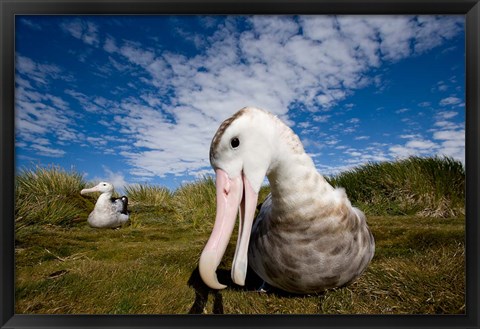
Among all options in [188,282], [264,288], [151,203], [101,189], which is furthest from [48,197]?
[264,288]

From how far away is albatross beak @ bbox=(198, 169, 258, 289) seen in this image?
4.08 feet

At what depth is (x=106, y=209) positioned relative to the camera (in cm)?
247

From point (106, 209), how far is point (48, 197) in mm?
395

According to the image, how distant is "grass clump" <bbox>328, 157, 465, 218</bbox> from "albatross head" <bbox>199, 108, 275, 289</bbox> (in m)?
1.51

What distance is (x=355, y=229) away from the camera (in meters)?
1.57

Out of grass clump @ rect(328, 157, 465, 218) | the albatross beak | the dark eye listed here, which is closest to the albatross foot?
the albatross beak

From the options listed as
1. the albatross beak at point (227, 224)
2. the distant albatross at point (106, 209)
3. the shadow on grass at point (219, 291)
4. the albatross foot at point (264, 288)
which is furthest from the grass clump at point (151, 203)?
the albatross beak at point (227, 224)

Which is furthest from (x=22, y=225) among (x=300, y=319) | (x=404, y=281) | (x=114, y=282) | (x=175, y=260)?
(x=404, y=281)

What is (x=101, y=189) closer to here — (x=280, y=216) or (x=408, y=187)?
(x=280, y=216)

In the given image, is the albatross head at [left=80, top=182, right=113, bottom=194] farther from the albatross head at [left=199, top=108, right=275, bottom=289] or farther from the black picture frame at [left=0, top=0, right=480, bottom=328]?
the albatross head at [left=199, top=108, right=275, bottom=289]

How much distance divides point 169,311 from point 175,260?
0.41 m

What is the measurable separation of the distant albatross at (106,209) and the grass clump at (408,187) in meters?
1.69

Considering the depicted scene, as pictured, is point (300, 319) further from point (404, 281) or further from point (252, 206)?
point (252, 206)

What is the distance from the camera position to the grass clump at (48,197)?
6.42 feet
